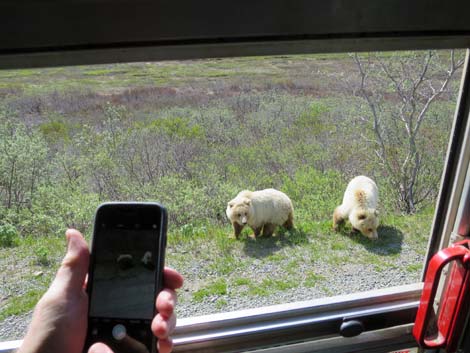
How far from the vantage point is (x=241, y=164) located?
930 mm

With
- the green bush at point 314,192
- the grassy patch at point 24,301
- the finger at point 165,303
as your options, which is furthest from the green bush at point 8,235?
the green bush at point 314,192

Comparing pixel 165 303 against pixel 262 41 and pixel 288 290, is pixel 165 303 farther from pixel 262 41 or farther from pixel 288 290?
pixel 262 41

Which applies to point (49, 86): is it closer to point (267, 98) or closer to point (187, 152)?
point (187, 152)

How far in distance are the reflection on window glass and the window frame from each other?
37 mm

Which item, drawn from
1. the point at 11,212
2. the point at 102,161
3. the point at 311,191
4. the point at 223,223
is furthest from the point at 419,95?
the point at 11,212

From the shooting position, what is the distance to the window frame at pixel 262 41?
683 mm

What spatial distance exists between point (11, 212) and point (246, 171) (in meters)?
0.50

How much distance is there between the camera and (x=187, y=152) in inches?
35.4

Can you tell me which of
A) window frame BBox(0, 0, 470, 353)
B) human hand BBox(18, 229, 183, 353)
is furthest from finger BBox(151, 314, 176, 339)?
window frame BBox(0, 0, 470, 353)

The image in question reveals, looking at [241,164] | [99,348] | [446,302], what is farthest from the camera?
[446,302]

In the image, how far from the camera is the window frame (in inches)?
26.9

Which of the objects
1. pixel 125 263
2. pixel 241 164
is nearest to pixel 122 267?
pixel 125 263

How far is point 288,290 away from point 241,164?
0.34 meters

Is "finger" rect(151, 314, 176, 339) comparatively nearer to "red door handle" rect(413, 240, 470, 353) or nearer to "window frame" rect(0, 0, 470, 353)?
"window frame" rect(0, 0, 470, 353)
